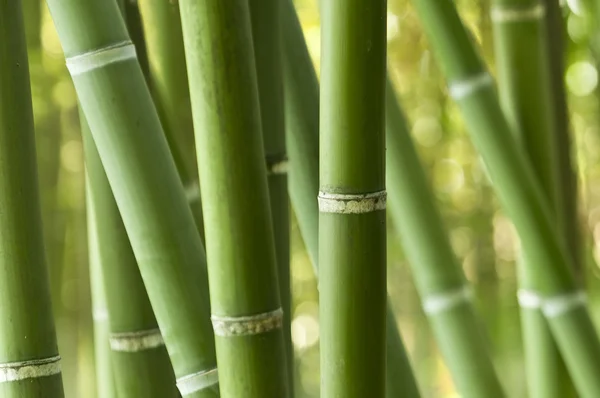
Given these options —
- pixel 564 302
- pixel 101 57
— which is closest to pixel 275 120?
pixel 101 57

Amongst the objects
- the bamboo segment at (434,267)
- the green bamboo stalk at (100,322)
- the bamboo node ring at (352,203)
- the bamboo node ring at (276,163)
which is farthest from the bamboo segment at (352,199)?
the green bamboo stalk at (100,322)

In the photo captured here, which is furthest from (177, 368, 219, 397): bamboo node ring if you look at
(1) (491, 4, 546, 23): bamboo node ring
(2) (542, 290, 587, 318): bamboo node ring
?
(1) (491, 4, 546, 23): bamboo node ring

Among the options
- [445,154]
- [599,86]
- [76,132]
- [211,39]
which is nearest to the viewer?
[211,39]

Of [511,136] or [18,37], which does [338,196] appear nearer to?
[18,37]

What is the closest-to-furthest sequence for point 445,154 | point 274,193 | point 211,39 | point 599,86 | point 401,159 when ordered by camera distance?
point 211,39
point 274,193
point 401,159
point 599,86
point 445,154

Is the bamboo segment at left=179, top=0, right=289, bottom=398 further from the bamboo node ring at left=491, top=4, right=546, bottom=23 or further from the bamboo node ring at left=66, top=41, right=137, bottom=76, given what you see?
the bamboo node ring at left=491, top=4, right=546, bottom=23

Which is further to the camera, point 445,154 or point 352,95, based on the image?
point 445,154

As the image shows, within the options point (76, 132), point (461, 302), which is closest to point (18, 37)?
point (461, 302)

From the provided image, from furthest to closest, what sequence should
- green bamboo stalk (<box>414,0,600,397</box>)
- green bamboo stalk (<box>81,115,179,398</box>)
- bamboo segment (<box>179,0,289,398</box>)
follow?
green bamboo stalk (<box>414,0,600,397</box>) < green bamboo stalk (<box>81,115,179,398</box>) < bamboo segment (<box>179,0,289,398</box>)
